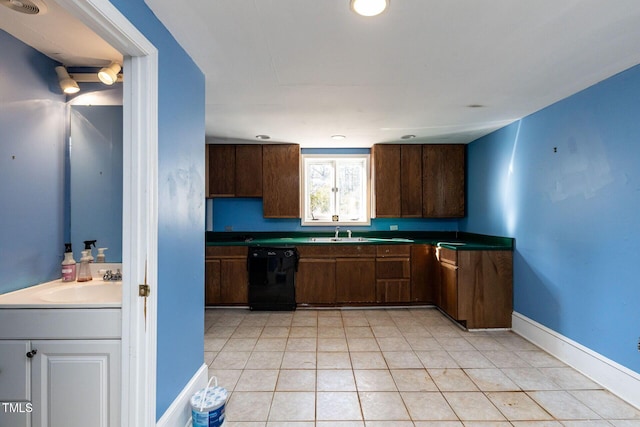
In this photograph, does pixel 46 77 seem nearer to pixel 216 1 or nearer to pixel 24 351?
pixel 216 1

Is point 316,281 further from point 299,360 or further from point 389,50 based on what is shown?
point 389,50

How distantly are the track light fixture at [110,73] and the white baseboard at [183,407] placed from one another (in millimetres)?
1885

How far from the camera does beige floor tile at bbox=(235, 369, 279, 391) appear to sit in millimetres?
2113

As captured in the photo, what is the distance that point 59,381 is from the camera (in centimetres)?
135

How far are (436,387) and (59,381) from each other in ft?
7.20

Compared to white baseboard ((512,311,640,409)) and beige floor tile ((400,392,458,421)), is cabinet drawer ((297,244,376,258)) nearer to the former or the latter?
white baseboard ((512,311,640,409))

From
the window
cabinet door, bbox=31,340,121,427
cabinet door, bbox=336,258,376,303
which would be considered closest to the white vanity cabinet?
cabinet door, bbox=31,340,121,427

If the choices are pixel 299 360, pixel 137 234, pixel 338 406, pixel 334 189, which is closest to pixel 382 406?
pixel 338 406

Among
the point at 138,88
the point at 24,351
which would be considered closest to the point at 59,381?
the point at 24,351

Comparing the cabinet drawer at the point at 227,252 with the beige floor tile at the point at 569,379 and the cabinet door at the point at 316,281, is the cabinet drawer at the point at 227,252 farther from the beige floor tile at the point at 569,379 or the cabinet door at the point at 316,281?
the beige floor tile at the point at 569,379

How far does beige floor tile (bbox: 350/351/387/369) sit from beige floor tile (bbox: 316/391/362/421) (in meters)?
0.41

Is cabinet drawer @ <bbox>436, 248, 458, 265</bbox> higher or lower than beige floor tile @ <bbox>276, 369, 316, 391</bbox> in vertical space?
higher

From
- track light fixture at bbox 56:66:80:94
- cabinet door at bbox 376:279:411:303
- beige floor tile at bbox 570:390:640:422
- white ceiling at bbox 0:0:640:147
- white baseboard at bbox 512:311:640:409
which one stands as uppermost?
white ceiling at bbox 0:0:640:147

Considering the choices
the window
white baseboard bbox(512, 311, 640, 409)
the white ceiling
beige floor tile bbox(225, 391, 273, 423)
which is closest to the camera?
the white ceiling
